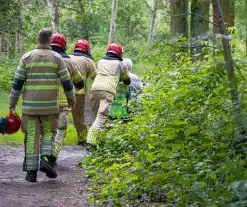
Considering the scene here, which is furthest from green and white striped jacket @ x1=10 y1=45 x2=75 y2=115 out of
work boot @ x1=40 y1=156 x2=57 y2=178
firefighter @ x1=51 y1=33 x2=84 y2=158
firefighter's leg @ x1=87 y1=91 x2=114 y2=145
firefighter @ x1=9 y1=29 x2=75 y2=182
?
firefighter's leg @ x1=87 y1=91 x2=114 y2=145

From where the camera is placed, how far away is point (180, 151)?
23.9 feet

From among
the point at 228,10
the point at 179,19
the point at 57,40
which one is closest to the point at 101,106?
the point at 57,40

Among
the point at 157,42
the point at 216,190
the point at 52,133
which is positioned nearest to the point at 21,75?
the point at 52,133

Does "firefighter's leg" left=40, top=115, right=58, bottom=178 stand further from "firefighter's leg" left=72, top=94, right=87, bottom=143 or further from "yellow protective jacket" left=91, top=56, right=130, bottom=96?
"firefighter's leg" left=72, top=94, right=87, bottom=143

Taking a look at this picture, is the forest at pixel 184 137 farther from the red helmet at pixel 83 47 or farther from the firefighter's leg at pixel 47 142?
the red helmet at pixel 83 47

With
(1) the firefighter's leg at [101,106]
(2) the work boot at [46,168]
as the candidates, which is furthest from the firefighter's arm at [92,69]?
(2) the work boot at [46,168]

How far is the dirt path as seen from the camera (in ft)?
24.8

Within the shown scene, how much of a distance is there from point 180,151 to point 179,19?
8924 millimetres

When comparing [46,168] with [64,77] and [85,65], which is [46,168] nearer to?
[64,77]

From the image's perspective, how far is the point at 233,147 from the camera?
6.63 m

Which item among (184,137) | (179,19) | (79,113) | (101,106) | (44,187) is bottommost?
(44,187)

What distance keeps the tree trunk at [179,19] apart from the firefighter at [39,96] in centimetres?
676

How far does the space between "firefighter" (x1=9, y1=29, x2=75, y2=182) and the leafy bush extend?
843 millimetres

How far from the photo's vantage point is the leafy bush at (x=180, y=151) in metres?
5.75
